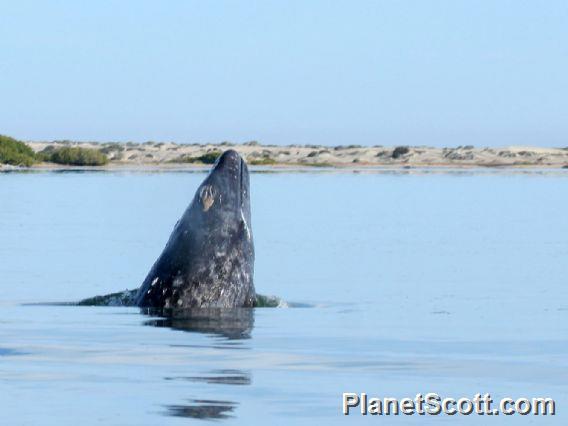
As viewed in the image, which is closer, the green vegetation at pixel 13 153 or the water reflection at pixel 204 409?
the water reflection at pixel 204 409

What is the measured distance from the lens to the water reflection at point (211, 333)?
8734 millimetres

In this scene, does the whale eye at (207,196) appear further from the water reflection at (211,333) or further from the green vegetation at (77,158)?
the green vegetation at (77,158)

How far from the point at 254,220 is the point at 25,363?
1930cm

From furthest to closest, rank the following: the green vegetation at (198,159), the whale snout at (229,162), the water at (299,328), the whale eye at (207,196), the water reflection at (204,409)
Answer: the green vegetation at (198,159) < the whale snout at (229,162) < the whale eye at (207,196) < the water at (299,328) < the water reflection at (204,409)

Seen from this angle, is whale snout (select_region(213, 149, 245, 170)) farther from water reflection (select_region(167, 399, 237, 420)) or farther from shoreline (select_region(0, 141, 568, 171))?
shoreline (select_region(0, 141, 568, 171))

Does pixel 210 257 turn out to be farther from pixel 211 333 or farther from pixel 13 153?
pixel 13 153

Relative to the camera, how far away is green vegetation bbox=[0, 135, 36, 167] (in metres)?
71.0

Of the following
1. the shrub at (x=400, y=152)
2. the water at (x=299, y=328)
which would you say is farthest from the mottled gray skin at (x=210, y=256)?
the shrub at (x=400, y=152)

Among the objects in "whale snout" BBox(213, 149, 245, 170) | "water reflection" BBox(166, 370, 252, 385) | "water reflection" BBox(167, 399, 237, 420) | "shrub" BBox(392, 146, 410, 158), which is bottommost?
"water reflection" BBox(167, 399, 237, 420)

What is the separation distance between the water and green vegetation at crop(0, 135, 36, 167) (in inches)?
1680

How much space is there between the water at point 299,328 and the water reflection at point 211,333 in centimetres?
3

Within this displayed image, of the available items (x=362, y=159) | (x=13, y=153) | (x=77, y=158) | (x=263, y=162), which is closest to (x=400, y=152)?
(x=362, y=159)

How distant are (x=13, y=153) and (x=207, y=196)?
5889 centimetres

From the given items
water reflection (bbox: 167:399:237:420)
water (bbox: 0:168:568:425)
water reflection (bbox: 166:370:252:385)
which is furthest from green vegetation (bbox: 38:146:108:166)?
water reflection (bbox: 167:399:237:420)
